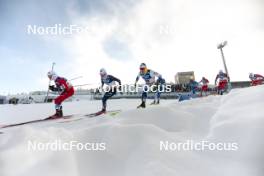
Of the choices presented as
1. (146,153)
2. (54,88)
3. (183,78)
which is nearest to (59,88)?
(54,88)

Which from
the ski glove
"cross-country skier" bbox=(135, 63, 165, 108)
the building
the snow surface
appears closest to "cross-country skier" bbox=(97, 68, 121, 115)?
"cross-country skier" bbox=(135, 63, 165, 108)

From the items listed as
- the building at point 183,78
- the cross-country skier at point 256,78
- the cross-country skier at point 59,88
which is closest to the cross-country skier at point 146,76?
the cross-country skier at point 59,88

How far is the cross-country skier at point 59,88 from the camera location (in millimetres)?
4977

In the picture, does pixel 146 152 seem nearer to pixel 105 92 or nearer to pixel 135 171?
pixel 135 171

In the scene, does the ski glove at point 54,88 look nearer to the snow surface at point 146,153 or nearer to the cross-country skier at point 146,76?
the cross-country skier at point 146,76

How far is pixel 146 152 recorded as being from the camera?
1.72m

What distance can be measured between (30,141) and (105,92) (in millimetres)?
3425

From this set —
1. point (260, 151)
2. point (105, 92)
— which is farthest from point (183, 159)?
point (105, 92)

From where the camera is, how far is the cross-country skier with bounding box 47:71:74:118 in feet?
16.3

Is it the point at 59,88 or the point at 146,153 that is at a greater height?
the point at 59,88

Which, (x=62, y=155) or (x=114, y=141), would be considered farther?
(x=114, y=141)

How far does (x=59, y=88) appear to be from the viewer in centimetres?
511

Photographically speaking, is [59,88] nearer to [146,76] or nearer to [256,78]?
[146,76]

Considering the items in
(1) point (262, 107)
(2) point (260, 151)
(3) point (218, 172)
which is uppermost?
(1) point (262, 107)
